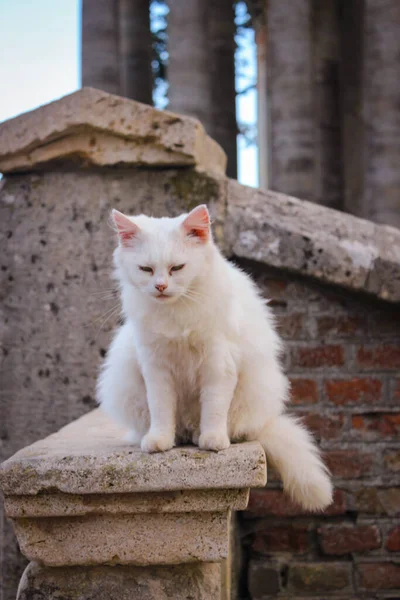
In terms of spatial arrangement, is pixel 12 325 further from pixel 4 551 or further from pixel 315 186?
pixel 315 186

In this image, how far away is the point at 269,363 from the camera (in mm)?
2475

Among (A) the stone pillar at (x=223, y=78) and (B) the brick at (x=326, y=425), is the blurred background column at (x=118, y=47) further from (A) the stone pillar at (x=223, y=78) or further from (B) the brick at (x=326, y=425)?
(B) the brick at (x=326, y=425)

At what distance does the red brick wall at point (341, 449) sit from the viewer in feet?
10.8

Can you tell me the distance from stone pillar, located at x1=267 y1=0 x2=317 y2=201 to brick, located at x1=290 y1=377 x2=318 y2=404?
7741 millimetres

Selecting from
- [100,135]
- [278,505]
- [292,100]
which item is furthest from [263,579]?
[292,100]

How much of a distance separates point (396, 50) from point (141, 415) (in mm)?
9331

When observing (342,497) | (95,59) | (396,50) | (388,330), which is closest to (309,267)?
(388,330)

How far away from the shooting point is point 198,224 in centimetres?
229

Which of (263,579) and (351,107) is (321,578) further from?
(351,107)

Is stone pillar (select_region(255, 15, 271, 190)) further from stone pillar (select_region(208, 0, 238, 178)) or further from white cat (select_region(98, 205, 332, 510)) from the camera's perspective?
white cat (select_region(98, 205, 332, 510))

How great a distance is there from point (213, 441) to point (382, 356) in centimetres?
132

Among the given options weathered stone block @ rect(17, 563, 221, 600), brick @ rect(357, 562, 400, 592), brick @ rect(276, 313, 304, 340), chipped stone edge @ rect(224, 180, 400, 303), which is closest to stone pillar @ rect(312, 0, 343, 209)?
chipped stone edge @ rect(224, 180, 400, 303)

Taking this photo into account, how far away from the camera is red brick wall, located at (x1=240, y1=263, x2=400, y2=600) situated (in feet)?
10.8

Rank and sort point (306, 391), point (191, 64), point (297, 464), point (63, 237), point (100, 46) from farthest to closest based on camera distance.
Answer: point (100, 46)
point (191, 64)
point (63, 237)
point (306, 391)
point (297, 464)
